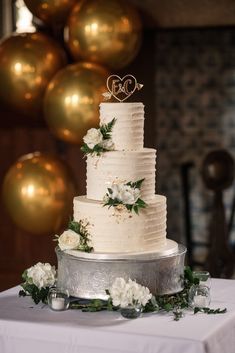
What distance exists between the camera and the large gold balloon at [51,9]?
16.8 feet

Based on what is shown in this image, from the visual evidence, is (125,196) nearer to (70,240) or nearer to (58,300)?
(70,240)

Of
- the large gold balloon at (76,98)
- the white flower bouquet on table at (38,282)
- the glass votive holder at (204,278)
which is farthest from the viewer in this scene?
the large gold balloon at (76,98)

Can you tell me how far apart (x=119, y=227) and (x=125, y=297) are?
290 mm

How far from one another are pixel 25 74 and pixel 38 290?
1757 mm

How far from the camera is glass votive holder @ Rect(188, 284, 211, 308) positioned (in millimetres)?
3514

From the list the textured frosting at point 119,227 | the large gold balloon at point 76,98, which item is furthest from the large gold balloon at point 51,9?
the textured frosting at point 119,227

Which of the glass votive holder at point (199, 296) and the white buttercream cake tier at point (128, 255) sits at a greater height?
the white buttercream cake tier at point (128, 255)

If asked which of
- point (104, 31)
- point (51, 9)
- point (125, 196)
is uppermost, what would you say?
point (51, 9)

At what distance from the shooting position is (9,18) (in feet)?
22.0

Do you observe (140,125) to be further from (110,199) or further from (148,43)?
(148,43)

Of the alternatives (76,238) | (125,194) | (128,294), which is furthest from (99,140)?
(128,294)

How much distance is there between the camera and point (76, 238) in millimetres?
3572

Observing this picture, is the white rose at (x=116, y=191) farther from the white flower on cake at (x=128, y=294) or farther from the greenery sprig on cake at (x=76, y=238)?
the white flower on cake at (x=128, y=294)

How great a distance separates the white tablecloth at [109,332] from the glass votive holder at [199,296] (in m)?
0.06
